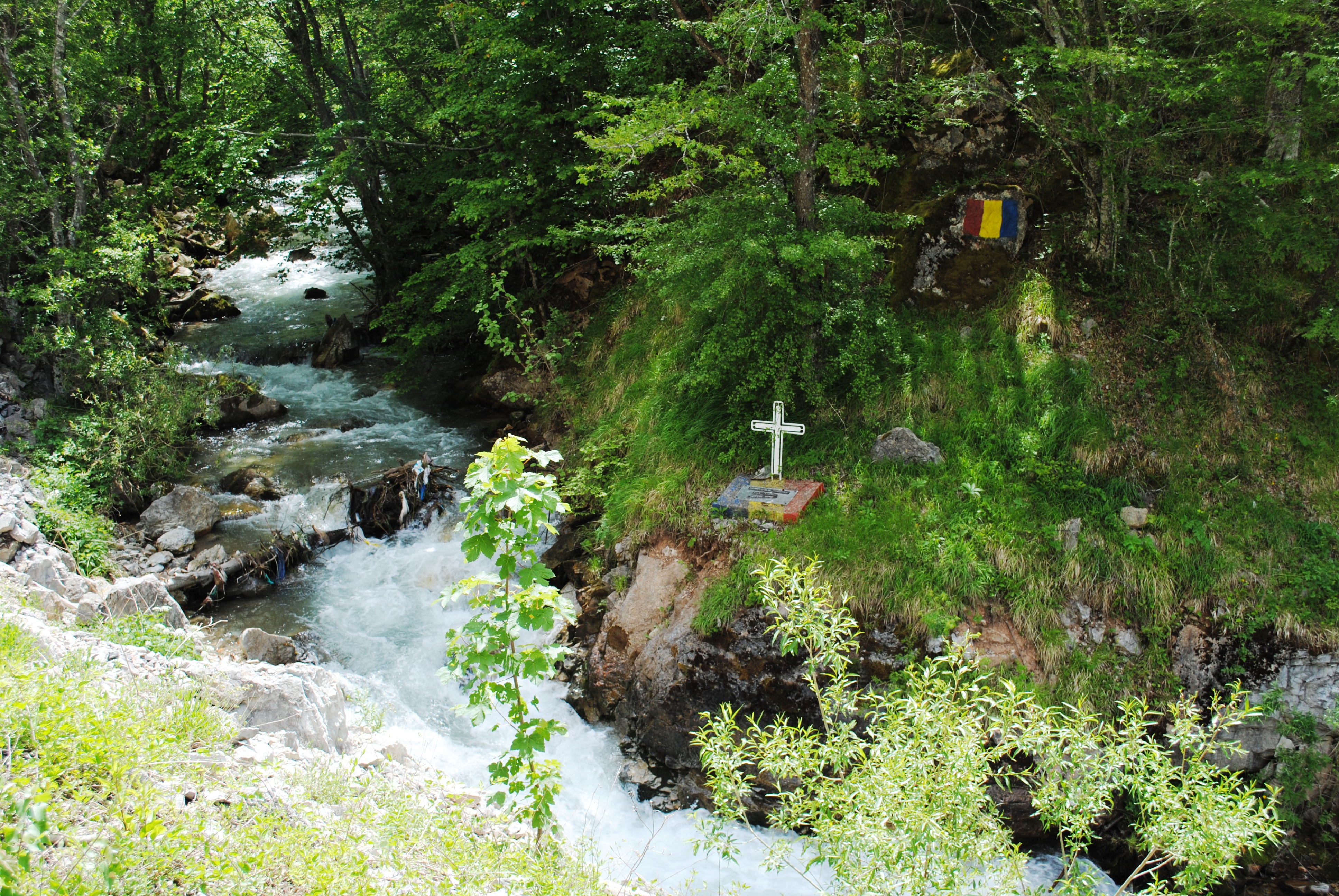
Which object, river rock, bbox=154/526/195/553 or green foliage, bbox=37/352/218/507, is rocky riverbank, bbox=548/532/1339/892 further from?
green foliage, bbox=37/352/218/507

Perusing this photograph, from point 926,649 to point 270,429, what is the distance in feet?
36.6

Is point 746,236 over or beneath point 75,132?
beneath

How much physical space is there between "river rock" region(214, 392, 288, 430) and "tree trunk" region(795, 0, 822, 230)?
32.8 feet

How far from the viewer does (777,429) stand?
→ 7828mm

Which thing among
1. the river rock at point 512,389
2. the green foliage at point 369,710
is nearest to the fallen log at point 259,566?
the green foliage at point 369,710

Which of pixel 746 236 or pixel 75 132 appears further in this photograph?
pixel 75 132

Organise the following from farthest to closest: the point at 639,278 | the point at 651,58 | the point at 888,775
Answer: the point at 639,278 < the point at 651,58 < the point at 888,775

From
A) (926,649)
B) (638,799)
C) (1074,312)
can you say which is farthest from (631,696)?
(1074,312)

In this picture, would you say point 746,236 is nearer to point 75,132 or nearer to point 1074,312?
point 1074,312

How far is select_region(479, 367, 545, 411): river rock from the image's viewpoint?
12.2 metres

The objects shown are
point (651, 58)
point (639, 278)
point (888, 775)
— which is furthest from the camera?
point (639, 278)

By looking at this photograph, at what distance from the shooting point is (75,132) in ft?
40.4

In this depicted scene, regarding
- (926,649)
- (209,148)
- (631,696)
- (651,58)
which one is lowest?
(631,696)

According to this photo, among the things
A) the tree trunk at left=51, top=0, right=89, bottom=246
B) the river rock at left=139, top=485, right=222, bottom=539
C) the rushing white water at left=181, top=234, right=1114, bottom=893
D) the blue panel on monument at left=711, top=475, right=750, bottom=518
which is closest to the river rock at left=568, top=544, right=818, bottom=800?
the rushing white water at left=181, top=234, right=1114, bottom=893
